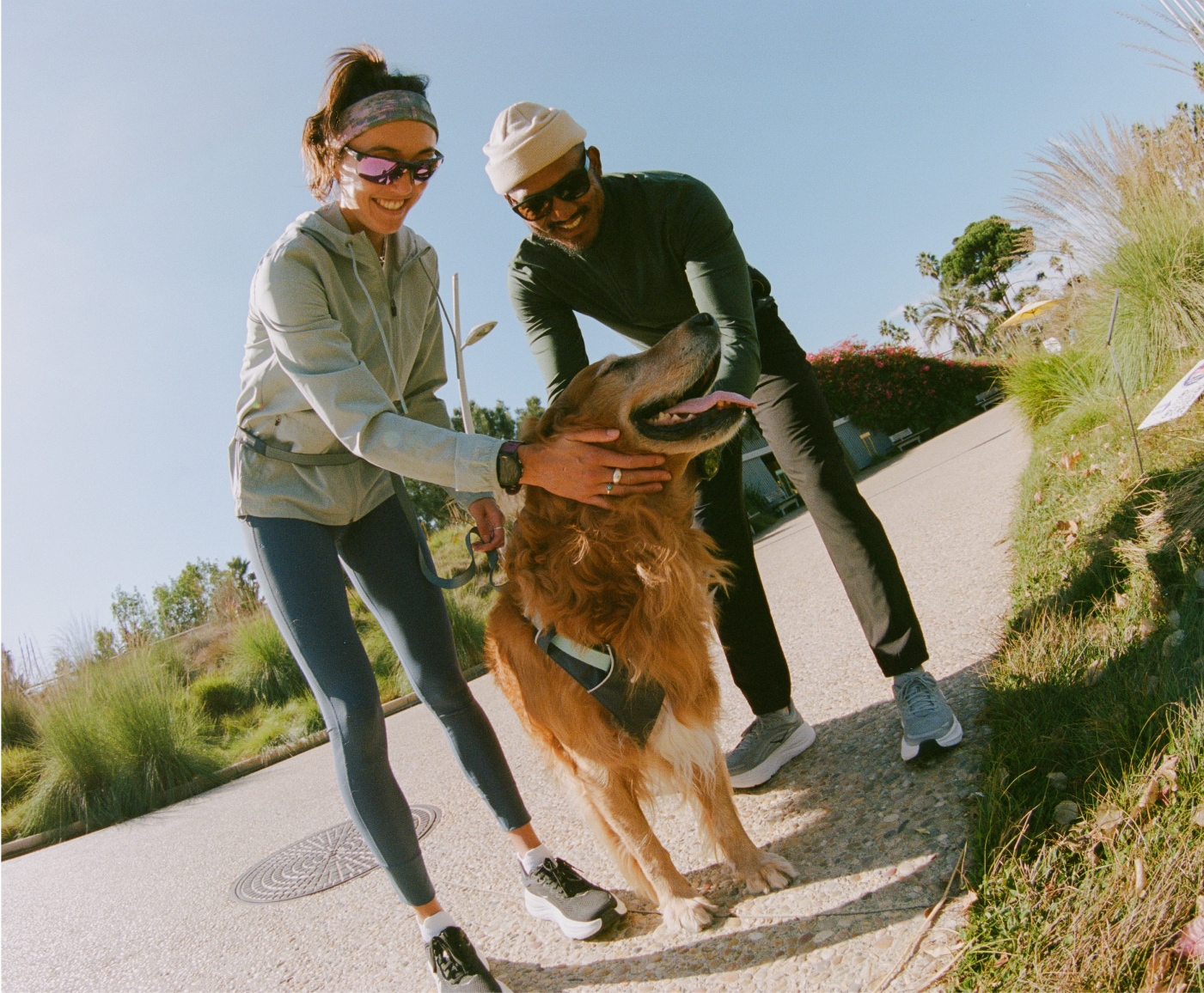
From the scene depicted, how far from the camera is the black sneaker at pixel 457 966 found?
2.06 metres

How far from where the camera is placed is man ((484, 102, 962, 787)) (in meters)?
2.58

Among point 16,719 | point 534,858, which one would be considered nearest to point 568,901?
point 534,858

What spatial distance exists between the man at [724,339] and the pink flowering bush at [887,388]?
60.7ft

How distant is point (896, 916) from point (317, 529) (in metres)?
1.86

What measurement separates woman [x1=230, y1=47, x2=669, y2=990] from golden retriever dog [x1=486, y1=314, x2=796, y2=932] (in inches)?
5.7

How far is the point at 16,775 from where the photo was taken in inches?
287

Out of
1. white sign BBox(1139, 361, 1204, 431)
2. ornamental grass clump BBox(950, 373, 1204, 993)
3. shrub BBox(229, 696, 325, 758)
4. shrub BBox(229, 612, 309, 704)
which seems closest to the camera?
ornamental grass clump BBox(950, 373, 1204, 993)

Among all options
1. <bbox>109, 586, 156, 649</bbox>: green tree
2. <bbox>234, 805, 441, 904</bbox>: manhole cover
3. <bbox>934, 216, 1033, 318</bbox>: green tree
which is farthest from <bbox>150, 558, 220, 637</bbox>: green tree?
<bbox>934, 216, 1033, 318</bbox>: green tree

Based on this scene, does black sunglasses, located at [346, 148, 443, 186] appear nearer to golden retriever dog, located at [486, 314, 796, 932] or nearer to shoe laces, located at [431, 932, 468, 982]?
golden retriever dog, located at [486, 314, 796, 932]

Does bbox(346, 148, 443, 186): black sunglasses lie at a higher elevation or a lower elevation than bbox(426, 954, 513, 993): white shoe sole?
higher

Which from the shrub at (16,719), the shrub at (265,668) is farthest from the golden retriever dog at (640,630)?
the shrub at (16,719)

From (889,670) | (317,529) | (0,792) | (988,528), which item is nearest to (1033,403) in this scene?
(988,528)

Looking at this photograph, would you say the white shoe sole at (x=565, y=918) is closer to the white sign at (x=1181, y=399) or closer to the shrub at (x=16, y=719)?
the white sign at (x=1181, y=399)

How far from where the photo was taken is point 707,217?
2686 millimetres
